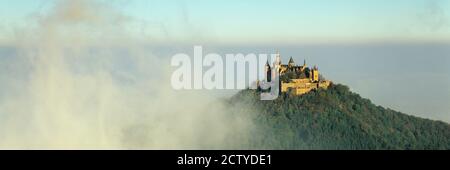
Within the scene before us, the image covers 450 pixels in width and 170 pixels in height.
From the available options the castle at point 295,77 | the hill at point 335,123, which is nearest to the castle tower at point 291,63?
the castle at point 295,77

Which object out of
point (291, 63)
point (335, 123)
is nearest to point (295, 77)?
point (291, 63)

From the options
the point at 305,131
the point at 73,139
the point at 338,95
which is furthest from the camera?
the point at 338,95

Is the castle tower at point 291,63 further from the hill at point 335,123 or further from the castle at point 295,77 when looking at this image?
the hill at point 335,123

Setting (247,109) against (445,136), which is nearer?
(247,109)

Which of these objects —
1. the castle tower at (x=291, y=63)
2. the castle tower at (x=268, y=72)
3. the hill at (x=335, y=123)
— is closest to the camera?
the hill at (x=335, y=123)
